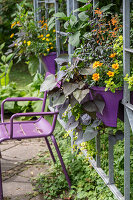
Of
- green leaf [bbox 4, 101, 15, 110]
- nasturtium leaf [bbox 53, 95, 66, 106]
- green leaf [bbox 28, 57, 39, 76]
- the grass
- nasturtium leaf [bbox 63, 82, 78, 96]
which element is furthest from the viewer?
the grass

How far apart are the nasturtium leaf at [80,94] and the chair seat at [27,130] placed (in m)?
0.69

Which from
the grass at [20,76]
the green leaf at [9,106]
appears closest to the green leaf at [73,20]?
the green leaf at [9,106]

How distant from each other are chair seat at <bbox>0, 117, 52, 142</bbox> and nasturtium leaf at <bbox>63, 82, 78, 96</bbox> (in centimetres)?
62

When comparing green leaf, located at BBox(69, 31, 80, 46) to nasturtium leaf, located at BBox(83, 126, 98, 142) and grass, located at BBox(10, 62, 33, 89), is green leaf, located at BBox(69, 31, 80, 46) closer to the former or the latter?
nasturtium leaf, located at BBox(83, 126, 98, 142)

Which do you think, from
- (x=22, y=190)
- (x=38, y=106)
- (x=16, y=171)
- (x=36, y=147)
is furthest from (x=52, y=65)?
(x=22, y=190)

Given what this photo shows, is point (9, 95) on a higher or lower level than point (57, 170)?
higher

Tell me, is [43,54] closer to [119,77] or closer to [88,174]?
[88,174]

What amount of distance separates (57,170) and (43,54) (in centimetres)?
152

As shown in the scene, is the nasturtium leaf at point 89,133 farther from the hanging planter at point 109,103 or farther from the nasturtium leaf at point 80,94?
the nasturtium leaf at point 80,94

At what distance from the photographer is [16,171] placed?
313 centimetres

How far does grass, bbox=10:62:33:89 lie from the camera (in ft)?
22.6

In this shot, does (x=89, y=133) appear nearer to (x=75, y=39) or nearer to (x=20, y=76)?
(x=75, y=39)

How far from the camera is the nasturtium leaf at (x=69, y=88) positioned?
211 cm

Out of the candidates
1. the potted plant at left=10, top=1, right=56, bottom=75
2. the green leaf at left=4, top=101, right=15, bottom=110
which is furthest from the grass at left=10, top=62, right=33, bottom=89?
the potted plant at left=10, top=1, right=56, bottom=75
